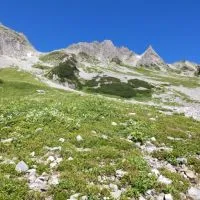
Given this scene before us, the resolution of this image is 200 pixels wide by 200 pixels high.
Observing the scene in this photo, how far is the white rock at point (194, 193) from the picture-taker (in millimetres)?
15684

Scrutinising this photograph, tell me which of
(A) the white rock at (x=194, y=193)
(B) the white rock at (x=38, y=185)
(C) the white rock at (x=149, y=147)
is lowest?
(B) the white rock at (x=38, y=185)

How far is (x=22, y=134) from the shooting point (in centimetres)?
2170

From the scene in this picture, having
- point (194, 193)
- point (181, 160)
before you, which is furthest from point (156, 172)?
point (181, 160)

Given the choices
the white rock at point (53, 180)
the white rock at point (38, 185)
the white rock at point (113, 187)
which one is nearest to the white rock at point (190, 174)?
the white rock at point (113, 187)

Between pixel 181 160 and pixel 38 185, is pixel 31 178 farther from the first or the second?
pixel 181 160

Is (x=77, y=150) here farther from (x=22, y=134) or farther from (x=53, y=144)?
(x=22, y=134)

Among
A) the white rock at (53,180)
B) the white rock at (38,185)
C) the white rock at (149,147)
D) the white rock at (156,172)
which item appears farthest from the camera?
the white rock at (149,147)

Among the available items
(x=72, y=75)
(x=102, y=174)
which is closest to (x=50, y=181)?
(x=102, y=174)

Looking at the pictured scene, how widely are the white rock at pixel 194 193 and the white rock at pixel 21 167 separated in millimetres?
7234

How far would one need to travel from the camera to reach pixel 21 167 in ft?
55.5

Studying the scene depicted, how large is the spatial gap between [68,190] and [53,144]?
15.8 feet

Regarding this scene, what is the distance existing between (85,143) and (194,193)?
21.3 feet

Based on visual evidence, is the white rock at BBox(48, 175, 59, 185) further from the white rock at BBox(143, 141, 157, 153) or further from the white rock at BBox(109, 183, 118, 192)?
the white rock at BBox(143, 141, 157, 153)

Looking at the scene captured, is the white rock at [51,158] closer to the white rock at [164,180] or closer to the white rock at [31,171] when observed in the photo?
the white rock at [31,171]
